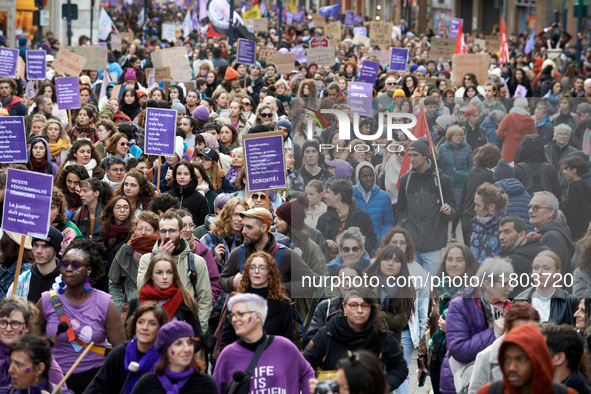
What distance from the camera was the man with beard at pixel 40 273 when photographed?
21.8 ft

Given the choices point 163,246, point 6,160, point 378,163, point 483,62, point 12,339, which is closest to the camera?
point 12,339

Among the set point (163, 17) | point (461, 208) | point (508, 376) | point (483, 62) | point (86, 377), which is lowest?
point (86, 377)

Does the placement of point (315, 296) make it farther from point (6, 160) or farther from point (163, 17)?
point (163, 17)

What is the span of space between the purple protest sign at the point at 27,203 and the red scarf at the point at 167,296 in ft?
2.97

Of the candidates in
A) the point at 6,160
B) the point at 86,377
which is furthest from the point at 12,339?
the point at 6,160

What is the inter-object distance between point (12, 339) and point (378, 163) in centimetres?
285

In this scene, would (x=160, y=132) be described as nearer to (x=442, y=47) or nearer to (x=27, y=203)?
(x=27, y=203)

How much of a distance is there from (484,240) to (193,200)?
3277 mm

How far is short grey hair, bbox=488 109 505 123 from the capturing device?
736 centimetres

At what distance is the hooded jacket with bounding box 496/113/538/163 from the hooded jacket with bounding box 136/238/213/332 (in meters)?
2.23

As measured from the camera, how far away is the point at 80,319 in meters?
6.02

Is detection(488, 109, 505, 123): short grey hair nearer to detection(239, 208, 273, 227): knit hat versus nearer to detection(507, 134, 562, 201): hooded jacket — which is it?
detection(507, 134, 562, 201): hooded jacket

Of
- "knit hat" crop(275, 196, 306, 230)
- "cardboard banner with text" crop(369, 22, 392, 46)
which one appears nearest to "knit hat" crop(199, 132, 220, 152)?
"knit hat" crop(275, 196, 306, 230)

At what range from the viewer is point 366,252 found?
6.73 metres
